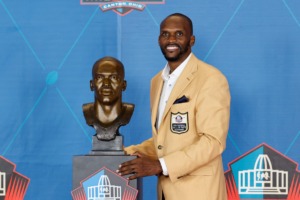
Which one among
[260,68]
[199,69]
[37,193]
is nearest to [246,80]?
[260,68]

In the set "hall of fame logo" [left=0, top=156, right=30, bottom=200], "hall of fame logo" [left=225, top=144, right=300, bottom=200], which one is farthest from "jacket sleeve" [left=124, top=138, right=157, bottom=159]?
"hall of fame logo" [left=0, top=156, right=30, bottom=200]

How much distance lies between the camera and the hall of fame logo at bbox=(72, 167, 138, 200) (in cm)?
246

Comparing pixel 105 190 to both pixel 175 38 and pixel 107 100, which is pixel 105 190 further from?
pixel 175 38

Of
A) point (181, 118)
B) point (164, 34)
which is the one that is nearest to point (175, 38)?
point (164, 34)

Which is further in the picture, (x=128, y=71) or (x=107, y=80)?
(x=128, y=71)

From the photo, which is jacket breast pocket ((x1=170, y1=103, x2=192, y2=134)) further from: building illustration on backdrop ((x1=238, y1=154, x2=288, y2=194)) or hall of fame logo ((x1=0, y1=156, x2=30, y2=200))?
hall of fame logo ((x1=0, y1=156, x2=30, y2=200))

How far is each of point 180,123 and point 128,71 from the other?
97 cm

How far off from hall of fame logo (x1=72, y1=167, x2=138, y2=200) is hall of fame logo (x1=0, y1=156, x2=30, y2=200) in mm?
1038

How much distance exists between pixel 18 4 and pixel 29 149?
2.72ft

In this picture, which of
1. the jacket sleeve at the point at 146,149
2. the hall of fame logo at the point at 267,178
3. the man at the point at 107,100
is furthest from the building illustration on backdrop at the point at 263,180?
the man at the point at 107,100

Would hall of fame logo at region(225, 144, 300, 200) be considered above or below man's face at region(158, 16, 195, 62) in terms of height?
below

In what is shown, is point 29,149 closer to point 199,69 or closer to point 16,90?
point 16,90

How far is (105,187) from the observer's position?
8.07 ft

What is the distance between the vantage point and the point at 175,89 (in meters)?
2.51
